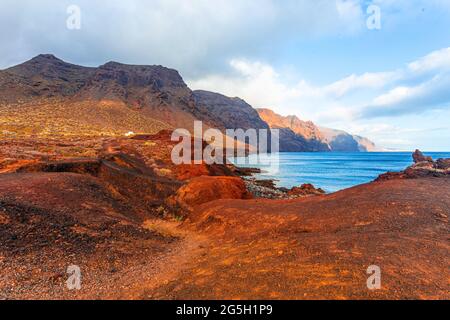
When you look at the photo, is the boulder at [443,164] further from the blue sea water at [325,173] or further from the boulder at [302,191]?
the boulder at [302,191]

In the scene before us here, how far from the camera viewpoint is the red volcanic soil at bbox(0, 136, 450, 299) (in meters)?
4.71

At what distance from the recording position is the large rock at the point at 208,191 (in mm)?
15844

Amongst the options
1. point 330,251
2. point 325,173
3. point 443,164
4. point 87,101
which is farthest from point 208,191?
point 87,101

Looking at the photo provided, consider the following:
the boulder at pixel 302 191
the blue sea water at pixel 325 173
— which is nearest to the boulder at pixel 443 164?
the blue sea water at pixel 325 173

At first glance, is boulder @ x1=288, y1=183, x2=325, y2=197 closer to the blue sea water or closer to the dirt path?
the blue sea water

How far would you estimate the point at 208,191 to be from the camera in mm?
16344

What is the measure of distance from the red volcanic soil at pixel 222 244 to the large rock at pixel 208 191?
3.25 ft

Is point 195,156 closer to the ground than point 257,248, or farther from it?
farther from it

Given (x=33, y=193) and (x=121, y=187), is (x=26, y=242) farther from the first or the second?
(x=121, y=187)

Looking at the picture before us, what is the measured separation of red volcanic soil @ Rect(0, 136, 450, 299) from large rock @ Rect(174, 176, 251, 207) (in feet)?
3.25

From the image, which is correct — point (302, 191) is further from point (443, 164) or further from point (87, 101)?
point (87, 101)

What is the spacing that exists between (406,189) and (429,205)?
7.84 ft
